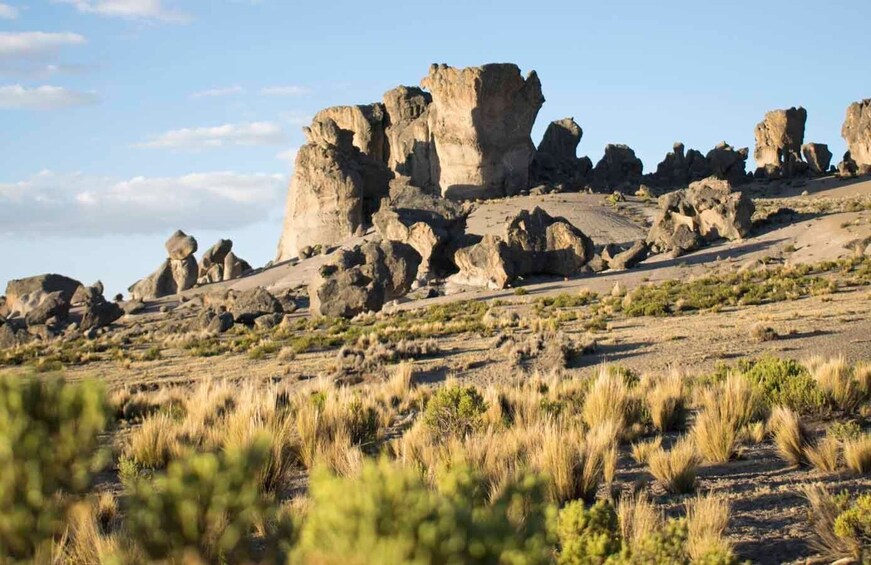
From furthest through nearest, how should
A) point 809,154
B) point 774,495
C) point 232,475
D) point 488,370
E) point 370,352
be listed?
point 809,154 < point 370,352 < point 488,370 < point 774,495 < point 232,475

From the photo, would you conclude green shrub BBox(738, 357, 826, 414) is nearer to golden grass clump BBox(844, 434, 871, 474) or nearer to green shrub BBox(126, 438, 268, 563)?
golden grass clump BBox(844, 434, 871, 474)

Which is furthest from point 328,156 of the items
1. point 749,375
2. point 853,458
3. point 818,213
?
point 853,458

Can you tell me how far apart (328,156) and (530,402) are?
206ft

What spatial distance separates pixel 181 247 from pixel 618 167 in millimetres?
44900

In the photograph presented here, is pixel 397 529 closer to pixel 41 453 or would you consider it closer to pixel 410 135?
pixel 41 453

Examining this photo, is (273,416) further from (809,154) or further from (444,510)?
(809,154)

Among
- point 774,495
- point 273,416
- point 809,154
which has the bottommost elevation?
point 774,495

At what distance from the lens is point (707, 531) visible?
19.3 feet

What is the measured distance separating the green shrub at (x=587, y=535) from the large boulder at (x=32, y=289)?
5641 cm

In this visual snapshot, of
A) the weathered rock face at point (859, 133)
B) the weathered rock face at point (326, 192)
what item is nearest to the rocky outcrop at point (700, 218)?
the weathered rock face at point (326, 192)

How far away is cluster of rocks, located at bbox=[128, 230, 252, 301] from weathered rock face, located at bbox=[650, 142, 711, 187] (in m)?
42.4

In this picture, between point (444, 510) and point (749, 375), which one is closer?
point (444, 510)

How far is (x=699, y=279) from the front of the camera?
3984 cm

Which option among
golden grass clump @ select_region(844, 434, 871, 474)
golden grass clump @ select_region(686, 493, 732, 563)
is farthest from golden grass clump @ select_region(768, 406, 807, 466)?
golden grass clump @ select_region(686, 493, 732, 563)
